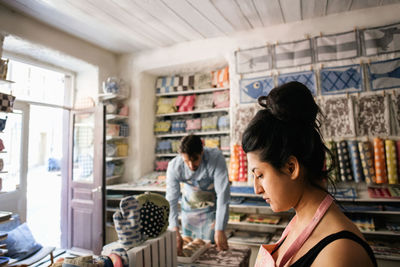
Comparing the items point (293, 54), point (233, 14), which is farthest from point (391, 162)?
point (233, 14)

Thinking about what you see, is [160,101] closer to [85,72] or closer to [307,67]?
[85,72]

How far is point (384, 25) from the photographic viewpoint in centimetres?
315

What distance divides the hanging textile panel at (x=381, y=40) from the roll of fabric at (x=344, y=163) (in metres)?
1.18

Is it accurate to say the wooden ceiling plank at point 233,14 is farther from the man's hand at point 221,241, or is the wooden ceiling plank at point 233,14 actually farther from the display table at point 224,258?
the display table at point 224,258

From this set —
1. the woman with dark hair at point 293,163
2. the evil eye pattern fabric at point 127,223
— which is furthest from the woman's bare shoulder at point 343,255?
the evil eye pattern fabric at point 127,223

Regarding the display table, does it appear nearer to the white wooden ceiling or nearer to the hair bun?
the hair bun

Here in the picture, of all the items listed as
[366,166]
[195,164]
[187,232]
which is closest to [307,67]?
[366,166]

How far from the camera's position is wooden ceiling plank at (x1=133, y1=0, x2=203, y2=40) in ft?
9.86

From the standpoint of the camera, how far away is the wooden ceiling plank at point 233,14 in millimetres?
3041

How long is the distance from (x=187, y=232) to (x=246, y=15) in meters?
2.74

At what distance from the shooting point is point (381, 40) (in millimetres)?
3152

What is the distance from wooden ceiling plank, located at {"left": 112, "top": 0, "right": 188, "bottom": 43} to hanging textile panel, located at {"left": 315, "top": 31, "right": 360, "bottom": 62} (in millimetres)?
1974

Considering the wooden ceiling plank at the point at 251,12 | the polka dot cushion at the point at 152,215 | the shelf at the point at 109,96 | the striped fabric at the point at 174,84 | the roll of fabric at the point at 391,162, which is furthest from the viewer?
the striped fabric at the point at 174,84

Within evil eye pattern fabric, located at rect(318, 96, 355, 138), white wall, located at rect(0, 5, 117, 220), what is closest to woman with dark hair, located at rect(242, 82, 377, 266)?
evil eye pattern fabric, located at rect(318, 96, 355, 138)
